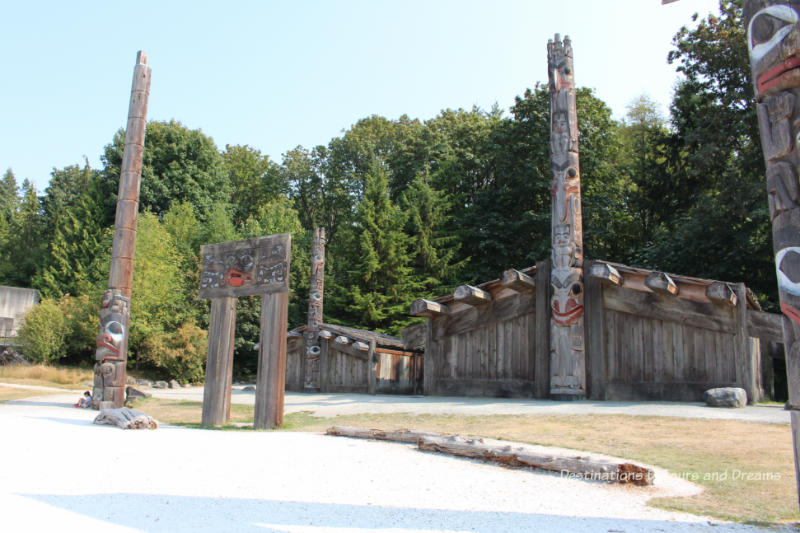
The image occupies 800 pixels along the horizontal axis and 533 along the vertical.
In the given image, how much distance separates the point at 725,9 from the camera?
1945 cm

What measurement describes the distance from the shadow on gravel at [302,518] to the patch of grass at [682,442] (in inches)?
31.9

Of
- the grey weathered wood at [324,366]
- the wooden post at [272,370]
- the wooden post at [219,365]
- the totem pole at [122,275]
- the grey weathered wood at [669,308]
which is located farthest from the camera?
the grey weathered wood at [324,366]

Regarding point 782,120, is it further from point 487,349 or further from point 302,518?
point 487,349

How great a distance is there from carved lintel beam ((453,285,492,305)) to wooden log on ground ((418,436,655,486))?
23.4ft

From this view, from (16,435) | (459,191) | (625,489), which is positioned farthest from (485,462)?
(459,191)

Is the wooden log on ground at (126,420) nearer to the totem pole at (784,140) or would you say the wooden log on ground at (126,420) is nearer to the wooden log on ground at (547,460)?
the wooden log on ground at (547,460)

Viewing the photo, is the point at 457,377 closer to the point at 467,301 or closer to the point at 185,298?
the point at 467,301

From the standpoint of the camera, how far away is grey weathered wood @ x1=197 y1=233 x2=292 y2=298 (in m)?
9.63

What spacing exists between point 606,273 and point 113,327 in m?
10.8

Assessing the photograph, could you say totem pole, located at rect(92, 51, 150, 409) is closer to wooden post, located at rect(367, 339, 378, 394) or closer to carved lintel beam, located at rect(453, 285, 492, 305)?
wooden post, located at rect(367, 339, 378, 394)

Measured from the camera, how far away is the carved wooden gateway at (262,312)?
9.32 m

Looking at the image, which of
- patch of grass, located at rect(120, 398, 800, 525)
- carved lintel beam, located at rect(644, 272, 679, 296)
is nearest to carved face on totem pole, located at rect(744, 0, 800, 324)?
patch of grass, located at rect(120, 398, 800, 525)

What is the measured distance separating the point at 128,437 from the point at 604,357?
32.4 ft

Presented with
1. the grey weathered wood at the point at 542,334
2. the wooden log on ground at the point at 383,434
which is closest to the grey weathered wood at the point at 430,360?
the grey weathered wood at the point at 542,334
